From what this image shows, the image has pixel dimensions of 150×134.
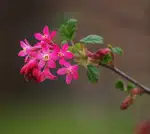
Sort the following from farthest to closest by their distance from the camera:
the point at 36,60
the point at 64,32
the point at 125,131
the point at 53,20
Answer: the point at 53,20 → the point at 125,131 → the point at 64,32 → the point at 36,60

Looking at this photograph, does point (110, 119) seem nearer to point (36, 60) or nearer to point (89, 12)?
point (89, 12)

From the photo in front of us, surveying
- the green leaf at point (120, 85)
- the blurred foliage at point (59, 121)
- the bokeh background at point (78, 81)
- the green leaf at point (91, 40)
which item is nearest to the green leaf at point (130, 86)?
the green leaf at point (120, 85)

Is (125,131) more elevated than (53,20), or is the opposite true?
(53,20)

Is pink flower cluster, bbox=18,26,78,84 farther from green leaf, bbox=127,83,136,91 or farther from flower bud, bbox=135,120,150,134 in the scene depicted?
flower bud, bbox=135,120,150,134

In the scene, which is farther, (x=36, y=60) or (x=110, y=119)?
(x=110, y=119)

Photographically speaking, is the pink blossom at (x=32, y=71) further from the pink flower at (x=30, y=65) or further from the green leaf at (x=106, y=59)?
the green leaf at (x=106, y=59)

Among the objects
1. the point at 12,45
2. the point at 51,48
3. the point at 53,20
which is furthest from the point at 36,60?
the point at 12,45

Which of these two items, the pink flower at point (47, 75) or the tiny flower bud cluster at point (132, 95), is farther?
the tiny flower bud cluster at point (132, 95)

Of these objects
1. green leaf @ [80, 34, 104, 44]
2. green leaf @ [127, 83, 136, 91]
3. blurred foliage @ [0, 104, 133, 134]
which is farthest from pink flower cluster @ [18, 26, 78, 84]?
blurred foliage @ [0, 104, 133, 134]
